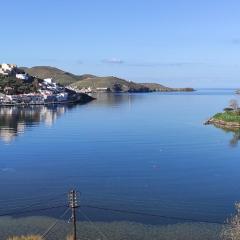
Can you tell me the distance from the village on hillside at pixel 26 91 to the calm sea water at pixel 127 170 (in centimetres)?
5642

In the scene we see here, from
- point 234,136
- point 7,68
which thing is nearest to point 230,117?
point 234,136

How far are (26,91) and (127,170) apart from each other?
93155mm

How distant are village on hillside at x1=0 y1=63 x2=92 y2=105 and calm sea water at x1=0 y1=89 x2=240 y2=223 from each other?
56.4 metres

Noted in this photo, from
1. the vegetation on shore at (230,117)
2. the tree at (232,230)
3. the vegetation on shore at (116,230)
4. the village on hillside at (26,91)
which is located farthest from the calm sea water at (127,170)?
the village on hillside at (26,91)

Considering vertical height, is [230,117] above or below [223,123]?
above

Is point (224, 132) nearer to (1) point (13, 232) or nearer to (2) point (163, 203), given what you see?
(2) point (163, 203)

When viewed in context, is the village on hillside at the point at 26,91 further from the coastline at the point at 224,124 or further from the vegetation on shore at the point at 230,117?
the coastline at the point at 224,124

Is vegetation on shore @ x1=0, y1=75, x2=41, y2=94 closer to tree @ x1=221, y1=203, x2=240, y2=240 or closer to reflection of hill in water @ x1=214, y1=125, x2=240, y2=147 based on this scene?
reflection of hill in water @ x1=214, y1=125, x2=240, y2=147

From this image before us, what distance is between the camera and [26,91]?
119625 mm

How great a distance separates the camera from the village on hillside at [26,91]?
10731 centimetres

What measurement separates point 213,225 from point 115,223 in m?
3.84

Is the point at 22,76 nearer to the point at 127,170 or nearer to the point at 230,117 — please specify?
the point at 230,117

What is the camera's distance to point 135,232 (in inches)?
738

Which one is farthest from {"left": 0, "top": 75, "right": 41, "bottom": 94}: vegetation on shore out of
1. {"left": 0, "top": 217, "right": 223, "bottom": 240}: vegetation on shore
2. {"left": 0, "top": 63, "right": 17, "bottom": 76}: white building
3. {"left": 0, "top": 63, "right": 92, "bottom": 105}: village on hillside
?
{"left": 0, "top": 217, "right": 223, "bottom": 240}: vegetation on shore
